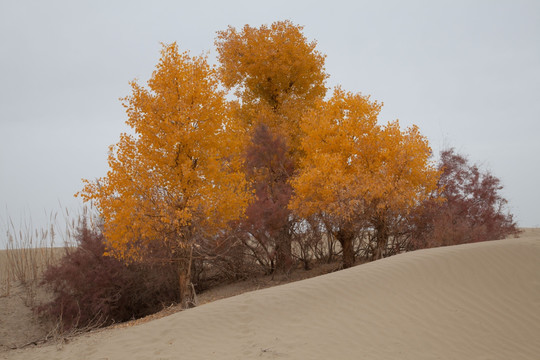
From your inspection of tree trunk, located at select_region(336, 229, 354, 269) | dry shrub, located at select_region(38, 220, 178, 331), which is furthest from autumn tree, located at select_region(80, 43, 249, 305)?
tree trunk, located at select_region(336, 229, 354, 269)

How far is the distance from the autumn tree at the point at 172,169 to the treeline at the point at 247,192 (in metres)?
0.05

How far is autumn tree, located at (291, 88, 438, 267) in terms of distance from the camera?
18.6 meters

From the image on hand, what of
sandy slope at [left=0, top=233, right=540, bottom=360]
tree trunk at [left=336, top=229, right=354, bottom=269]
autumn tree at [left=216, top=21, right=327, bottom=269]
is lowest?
sandy slope at [left=0, top=233, right=540, bottom=360]

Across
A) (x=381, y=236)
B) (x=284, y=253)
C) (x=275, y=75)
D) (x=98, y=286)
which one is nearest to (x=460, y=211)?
(x=381, y=236)

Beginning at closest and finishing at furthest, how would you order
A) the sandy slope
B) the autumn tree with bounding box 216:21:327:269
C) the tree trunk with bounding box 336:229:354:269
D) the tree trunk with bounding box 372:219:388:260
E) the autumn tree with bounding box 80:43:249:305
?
the sandy slope < the autumn tree with bounding box 80:43:249:305 < the tree trunk with bounding box 372:219:388:260 < the tree trunk with bounding box 336:229:354:269 < the autumn tree with bounding box 216:21:327:269

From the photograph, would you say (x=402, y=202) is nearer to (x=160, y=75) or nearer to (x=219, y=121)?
(x=219, y=121)

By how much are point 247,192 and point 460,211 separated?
37.7ft

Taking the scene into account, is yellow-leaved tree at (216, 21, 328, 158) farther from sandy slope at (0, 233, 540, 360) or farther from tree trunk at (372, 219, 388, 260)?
sandy slope at (0, 233, 540, 360)

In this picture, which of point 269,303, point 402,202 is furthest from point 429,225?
point 269,303

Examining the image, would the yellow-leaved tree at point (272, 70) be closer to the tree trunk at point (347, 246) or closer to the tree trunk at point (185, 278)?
the tree trunk at point (347, 246)

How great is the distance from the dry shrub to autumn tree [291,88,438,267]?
23.7ft

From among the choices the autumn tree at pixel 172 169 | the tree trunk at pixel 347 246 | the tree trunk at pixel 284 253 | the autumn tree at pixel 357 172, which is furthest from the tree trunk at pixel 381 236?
the autumn tree at pixel 172 169

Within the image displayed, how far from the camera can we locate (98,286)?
19062 mm

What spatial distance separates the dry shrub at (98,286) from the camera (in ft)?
62.1
